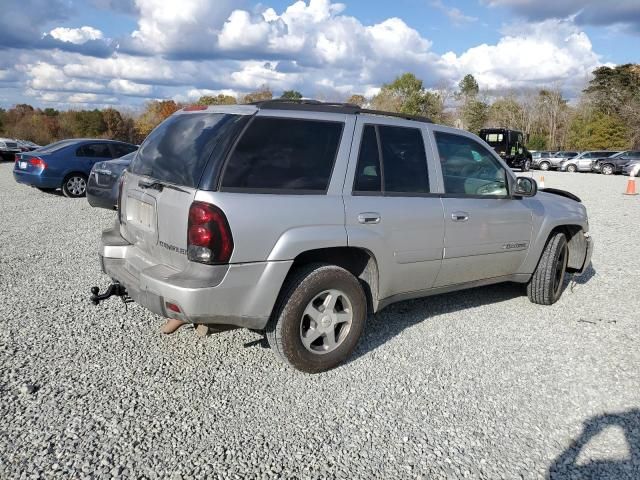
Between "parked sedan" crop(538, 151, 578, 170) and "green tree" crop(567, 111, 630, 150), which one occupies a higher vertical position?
"green tree" crop(567, 111, 630, 150)

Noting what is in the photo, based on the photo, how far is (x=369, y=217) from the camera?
3.86 meters

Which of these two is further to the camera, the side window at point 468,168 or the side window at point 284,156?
the side window at point 468,168

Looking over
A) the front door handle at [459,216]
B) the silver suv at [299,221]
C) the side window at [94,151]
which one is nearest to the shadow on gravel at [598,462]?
the silver suv at [299,221]

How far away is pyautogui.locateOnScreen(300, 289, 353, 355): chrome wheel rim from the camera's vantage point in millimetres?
3758

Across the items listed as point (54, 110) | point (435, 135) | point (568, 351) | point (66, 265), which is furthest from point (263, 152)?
point (54, 110)

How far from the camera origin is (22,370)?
Answer: 12.1 feet

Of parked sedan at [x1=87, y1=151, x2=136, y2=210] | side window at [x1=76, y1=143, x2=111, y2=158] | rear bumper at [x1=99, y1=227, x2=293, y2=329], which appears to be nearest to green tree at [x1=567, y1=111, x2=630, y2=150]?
side window at [x1=76, y1=143, x2=111, y2=158]

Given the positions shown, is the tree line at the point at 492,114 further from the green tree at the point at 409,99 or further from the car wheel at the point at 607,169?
the car wheel at the point at 607,169

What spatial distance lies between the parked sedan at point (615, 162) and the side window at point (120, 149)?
3082 cm

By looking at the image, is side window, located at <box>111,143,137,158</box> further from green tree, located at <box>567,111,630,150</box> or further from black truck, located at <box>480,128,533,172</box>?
green tree, located at <box>567,111,630,150</box>

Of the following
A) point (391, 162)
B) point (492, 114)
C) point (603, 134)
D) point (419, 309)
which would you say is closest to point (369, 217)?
point (391, 162)

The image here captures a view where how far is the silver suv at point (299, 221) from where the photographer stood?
332 cm

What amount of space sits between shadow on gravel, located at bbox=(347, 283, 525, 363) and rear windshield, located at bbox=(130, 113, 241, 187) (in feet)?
6.38

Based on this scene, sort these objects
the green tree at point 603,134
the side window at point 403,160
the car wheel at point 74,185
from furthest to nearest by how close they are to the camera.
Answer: the green tree at point 603,134 < the car wheel at point 74,185 < the side window at point 403,160
